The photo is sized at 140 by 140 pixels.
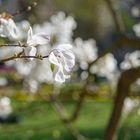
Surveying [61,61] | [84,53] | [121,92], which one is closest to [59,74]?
[61,61]

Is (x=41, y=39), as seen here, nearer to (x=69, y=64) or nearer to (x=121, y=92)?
(x=69, y=64)

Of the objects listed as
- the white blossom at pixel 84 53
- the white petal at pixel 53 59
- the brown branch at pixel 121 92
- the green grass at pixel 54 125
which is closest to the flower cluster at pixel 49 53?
the white petal at pixel 53 59

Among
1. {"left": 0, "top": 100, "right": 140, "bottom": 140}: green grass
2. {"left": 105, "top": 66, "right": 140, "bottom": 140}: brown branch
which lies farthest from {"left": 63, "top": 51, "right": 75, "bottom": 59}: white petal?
{"left": 0, "top": 100, "right": 140, "bottom": 140}: green grass

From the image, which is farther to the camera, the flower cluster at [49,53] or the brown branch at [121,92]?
the brown branch at [121,92]

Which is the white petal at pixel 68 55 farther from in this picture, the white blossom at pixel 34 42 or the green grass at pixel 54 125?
the green grass at pixel 54 125

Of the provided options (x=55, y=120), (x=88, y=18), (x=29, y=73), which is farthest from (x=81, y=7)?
(x=29, y=73)

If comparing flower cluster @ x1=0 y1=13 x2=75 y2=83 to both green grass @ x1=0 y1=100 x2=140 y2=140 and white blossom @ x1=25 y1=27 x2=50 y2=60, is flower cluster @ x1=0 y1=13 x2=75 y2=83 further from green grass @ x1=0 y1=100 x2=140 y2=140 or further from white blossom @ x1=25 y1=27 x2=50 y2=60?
green grass @ x1=0 y1=100 x2=140 y2=140

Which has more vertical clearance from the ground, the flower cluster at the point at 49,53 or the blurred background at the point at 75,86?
the flower cluster at the point at 49,53

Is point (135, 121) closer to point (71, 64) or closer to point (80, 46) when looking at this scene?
point (80, 46)
